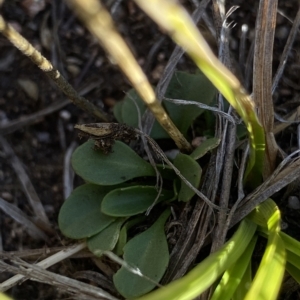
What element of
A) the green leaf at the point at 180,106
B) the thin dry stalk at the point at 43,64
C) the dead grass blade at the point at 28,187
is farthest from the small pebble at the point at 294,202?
the dead grass blade at the point at 28,187

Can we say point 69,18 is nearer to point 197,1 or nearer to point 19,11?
point 19,11

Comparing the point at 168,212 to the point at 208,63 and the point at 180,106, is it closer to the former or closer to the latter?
the point at 180,106

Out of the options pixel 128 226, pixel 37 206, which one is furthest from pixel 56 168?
pixel 128 226

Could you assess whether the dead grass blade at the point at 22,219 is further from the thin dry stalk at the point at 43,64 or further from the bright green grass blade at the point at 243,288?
the bright green grass blade at the point at 243,288

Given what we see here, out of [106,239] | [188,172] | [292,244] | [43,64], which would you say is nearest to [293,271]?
[292,244]

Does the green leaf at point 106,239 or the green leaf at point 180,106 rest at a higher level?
the green leaf at point 180,106

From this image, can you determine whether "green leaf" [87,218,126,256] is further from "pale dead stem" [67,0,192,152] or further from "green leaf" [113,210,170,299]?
"pale dead stem" [67,0,192,152]
